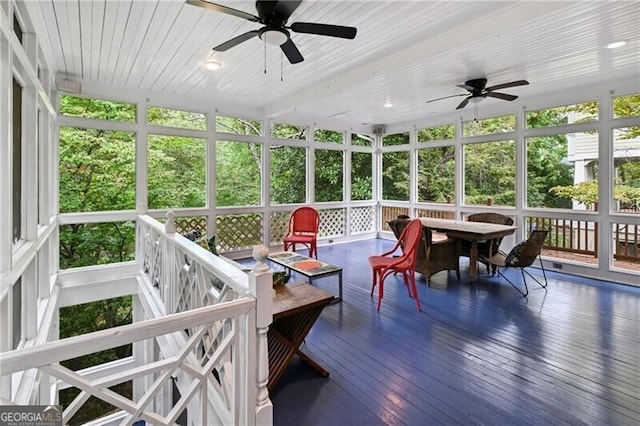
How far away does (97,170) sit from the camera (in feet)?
17.9

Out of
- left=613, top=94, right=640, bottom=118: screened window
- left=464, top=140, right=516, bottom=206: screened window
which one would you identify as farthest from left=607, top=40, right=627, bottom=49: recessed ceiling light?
left=464, top=140, right=516, bottom=206: screened window

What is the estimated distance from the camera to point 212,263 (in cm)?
185

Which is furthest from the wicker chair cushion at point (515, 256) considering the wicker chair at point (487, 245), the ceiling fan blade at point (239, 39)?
the ceiling fan blade at point (239, 39)

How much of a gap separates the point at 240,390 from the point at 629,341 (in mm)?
3460

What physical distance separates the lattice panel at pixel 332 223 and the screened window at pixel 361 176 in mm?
642

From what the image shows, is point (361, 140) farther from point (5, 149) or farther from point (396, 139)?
point (5, 149)

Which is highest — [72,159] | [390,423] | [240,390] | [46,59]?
[46,59]

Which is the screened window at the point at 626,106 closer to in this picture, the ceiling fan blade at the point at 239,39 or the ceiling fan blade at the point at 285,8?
the ceiling fan blade at the point at 285,8

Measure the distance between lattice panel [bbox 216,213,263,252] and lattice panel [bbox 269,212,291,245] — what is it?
257mm

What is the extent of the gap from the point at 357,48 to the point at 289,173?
13.9 feet

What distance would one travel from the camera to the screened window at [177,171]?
19.7 feet

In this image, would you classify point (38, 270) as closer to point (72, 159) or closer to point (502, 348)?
point (72, 159)

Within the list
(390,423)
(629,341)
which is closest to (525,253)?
(629,341)

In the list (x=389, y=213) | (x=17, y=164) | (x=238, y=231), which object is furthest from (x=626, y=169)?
(x=17, y=164)
